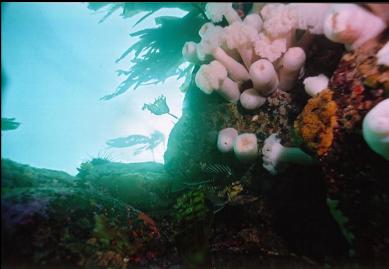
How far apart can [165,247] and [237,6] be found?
11.2ft

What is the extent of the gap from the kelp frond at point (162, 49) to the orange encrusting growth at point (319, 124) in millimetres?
3002

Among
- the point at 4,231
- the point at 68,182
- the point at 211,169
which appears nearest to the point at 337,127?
the point at 211,169

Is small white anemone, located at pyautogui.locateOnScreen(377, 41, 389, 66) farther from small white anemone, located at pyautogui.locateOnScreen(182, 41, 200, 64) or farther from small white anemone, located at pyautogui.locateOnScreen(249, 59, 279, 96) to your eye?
small white anemone, located at pyautogui.locateOnScreen(182, 41, 200, 64)

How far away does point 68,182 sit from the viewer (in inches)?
161

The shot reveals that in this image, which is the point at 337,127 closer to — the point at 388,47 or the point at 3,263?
the point at 388,47

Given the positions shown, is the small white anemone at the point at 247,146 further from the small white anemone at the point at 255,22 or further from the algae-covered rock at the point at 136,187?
the algae-covered rock at the point at 136,187

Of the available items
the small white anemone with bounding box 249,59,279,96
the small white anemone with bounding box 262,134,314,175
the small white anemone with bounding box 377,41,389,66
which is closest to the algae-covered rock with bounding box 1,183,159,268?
the small white anemone with bounding box 262,134,314,175

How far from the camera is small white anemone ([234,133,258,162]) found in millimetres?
3668

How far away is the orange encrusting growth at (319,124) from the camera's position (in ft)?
8.53

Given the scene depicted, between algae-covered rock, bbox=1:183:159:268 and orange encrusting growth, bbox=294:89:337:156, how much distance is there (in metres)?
2.04

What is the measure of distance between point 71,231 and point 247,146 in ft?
7.19

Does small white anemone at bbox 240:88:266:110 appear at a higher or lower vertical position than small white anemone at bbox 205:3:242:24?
lower

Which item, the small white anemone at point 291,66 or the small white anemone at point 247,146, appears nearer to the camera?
the small white anemone at point 291,66

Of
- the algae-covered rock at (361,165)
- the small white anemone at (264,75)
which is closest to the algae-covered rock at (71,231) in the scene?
the algae-covered rock at (361,165)
